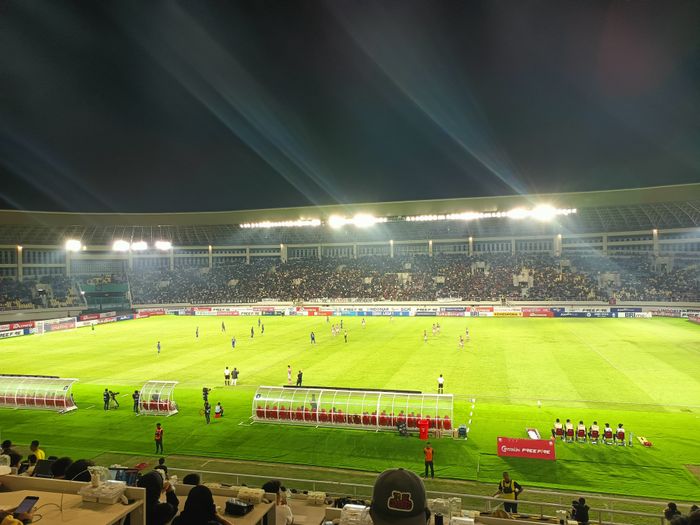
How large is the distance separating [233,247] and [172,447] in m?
86.4

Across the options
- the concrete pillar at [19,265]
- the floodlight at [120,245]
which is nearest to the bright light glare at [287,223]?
the floodlight at [120,245]

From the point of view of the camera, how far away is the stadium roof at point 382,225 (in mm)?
70625

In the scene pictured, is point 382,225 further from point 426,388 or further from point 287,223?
point 426,388

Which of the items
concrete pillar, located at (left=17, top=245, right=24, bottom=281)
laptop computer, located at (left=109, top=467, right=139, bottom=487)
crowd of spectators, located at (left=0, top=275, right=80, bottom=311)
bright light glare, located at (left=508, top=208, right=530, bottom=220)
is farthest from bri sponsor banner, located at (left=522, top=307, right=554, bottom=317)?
concrete pillar, located at (left=17, top=245, right=24, bottom=281)

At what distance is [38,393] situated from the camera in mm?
26953

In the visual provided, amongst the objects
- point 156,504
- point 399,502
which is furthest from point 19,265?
point 399,502

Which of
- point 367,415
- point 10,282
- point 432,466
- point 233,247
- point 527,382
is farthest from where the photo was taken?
point 233,247

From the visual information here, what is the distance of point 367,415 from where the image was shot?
22.8 m

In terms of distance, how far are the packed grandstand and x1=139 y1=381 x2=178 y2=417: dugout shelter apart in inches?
2359

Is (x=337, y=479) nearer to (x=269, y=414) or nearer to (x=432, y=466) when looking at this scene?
(x=432, y=466)

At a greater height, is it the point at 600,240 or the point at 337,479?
the point at 600,240

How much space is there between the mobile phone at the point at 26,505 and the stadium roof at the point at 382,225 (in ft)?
244

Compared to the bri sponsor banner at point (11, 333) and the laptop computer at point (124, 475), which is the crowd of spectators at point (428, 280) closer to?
the bri sponsor banner at point (11, 333)

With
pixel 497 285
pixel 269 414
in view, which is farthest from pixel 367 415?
pixel 497 285
